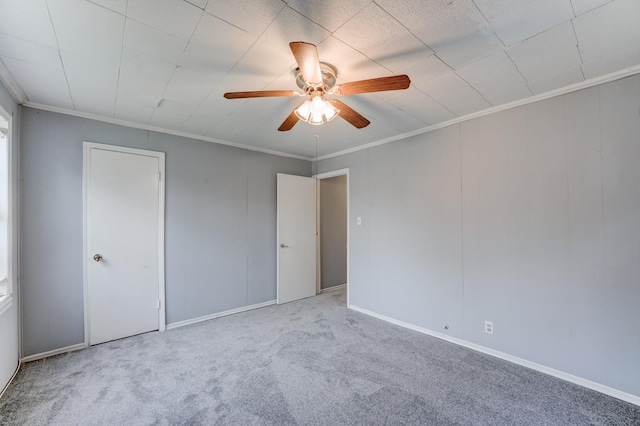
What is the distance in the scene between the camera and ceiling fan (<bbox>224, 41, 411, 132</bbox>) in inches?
58.1

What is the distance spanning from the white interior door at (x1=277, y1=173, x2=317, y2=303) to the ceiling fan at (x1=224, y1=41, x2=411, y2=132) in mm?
2211

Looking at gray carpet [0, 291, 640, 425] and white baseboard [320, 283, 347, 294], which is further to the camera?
white baseboard [320, 283, 347, 294]

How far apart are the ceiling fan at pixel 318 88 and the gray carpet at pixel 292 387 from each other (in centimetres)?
209

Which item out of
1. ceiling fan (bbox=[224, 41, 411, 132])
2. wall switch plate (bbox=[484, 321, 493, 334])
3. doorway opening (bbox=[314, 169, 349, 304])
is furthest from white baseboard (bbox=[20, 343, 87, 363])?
wall switch plate (bbox=[484, 321, 493, 334])

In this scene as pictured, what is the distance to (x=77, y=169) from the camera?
2822 mm

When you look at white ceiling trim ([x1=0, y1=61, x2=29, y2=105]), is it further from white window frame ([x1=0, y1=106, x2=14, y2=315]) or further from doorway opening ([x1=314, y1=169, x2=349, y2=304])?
doorway opening ([x1=314, y1=169, x2=349, y2=304])

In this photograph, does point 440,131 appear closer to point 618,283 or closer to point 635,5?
point 635,5

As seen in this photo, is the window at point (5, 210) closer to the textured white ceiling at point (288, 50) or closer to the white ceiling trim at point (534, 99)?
the textured white ceiling at point (288, 50)

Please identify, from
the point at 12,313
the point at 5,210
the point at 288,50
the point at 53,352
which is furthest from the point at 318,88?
the point at 53,352

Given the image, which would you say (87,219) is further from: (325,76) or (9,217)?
(325,76)

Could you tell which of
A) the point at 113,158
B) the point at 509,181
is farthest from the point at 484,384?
the point at 113,158

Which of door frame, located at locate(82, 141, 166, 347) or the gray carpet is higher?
door frame, located at locate(82, 141, 166, 347)

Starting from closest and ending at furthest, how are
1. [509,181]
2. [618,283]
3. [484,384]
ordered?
[618,283], [484,384], [509,181]

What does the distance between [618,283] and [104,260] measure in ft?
15.3
